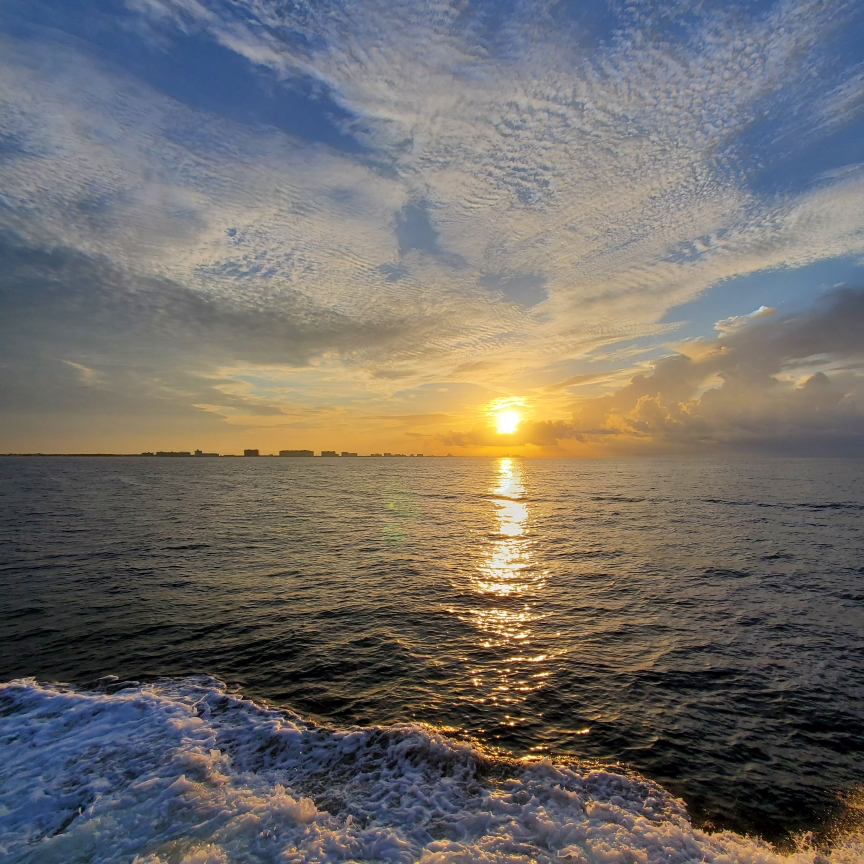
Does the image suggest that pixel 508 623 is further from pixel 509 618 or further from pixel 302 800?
pixel 302 800

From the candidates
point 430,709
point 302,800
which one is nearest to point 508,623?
point 430,709

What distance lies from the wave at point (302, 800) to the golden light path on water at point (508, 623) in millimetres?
3164

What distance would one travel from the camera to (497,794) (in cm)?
959

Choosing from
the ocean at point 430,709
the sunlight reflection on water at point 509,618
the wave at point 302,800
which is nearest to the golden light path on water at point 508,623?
the sunlight reflection on water at point 509,618

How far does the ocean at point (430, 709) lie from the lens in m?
8.48

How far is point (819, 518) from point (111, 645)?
65.3 m

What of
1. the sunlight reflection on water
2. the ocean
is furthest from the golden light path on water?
the ocean

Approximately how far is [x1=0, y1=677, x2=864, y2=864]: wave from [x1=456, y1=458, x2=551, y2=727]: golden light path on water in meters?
3.16

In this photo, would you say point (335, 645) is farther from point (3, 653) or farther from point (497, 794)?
point (3, 653)

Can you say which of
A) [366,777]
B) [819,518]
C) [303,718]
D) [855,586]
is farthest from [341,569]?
[819,518]

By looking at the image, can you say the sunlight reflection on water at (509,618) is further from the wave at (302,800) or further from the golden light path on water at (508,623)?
the wave at (302,800)

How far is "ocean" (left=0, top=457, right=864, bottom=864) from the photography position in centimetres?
848

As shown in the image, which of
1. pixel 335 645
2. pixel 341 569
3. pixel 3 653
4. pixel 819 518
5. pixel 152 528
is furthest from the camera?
pixel 819 518

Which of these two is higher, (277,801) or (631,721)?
(277,801)
